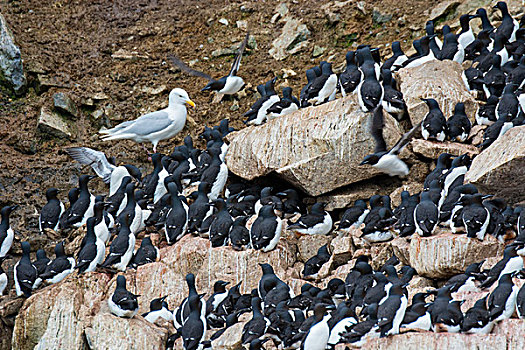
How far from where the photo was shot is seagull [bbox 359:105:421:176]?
12.7 metres

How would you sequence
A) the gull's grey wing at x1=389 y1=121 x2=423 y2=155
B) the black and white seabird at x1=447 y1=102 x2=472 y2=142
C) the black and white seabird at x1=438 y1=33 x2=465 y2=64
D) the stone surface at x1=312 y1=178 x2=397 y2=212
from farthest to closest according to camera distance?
the black and white seabird at x1=438 y1=33 x2=465 y2=64
the black and white seabird at x1=447 y1=102 x2=472 y2=142
the stone surface at x1=312 y1=178 x2=397 y2=212
the gull's grey wing at x1=389 y1=121 x2=423 y2=155

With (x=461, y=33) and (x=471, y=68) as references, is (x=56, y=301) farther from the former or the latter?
(x=461, y=33)

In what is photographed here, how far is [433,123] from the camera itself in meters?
13.1

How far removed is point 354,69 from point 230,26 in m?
6.47

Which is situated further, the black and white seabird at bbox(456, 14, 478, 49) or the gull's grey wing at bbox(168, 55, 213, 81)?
the gull's grey wing at bbox(168, 55, 213, 81)

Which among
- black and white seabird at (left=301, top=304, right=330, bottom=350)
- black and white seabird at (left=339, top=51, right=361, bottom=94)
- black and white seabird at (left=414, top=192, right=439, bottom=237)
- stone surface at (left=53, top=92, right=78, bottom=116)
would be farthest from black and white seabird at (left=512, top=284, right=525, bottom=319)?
stone surface at (left=53, top=92, right=78, bottom=116)

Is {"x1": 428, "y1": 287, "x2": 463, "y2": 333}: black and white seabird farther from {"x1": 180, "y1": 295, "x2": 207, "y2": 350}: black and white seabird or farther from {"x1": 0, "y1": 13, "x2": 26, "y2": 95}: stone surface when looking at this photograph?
{"x1": 0, "y1": 13, "x2": 26, "y2": 95}: stone surface

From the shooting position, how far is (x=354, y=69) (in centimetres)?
1372

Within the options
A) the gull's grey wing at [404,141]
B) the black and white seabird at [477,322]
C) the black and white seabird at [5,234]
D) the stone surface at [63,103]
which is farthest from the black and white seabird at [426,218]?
the stone surface at [63,103]

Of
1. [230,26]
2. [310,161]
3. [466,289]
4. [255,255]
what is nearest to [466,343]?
[466,289]

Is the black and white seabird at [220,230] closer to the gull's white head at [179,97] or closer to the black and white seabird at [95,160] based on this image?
the black and white seabird at [95,160]

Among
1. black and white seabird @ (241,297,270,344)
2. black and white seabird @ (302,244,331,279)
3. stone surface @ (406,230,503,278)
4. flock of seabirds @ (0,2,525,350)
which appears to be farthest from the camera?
black and white seabird @ (302,244,331,279)

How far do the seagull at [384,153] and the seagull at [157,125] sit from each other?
3.92 metres

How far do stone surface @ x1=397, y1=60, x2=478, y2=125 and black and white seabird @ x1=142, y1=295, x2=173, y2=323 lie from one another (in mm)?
4911
